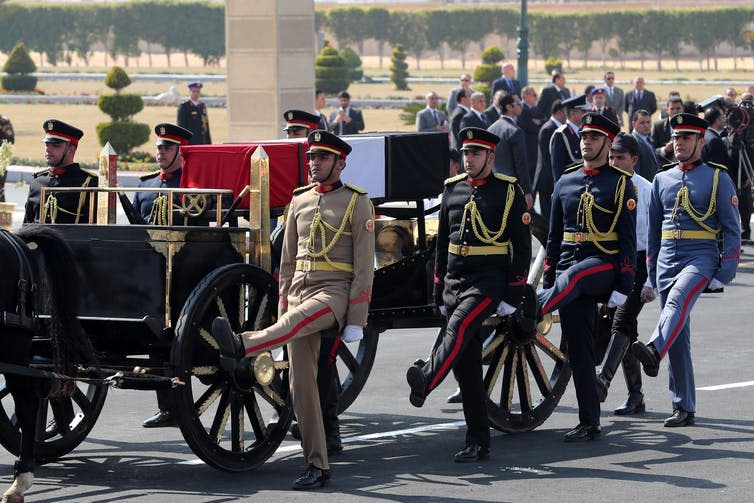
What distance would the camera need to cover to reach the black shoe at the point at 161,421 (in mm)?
8581

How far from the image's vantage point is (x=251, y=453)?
8.45m

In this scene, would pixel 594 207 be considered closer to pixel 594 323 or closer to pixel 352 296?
pixel 594 323

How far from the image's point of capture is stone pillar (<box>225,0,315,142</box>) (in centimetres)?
2484

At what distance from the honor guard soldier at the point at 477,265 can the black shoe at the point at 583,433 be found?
68cm

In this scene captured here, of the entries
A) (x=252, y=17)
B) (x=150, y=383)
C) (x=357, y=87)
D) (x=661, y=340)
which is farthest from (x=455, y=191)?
(x=357, y=87)

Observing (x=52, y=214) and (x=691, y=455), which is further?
(x=52, y=214)

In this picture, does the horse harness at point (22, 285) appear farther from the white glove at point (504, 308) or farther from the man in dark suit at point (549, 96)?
the man in dark suit at point (549, 96)

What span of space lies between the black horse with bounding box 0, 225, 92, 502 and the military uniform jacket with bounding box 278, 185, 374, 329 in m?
1.14

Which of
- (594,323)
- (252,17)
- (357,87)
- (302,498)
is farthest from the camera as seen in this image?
(357,87)

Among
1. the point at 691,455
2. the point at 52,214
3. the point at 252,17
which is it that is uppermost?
the point at 252,17

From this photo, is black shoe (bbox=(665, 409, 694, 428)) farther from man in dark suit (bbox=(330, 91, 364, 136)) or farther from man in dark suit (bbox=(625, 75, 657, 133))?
man in dark suit (bbox=(625, 75, 657, 133))

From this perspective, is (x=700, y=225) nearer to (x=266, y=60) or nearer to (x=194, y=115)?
(x=266, y=60)

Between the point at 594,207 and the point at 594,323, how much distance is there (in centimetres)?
75

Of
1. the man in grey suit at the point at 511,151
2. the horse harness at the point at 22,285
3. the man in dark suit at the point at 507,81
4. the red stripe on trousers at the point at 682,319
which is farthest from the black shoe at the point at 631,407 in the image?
the man in dark suit at the point at 507,81
